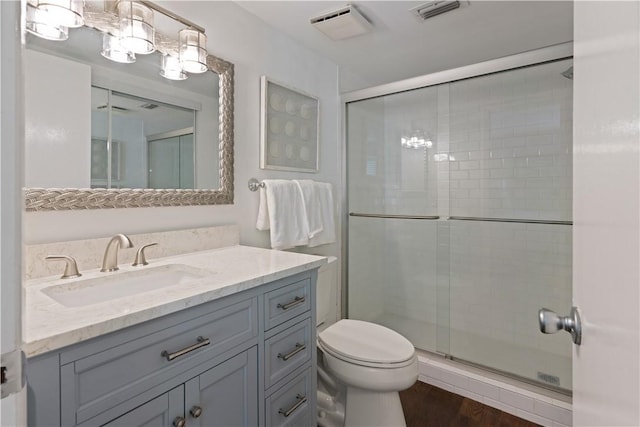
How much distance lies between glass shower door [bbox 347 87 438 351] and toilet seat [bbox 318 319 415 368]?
31.9 inches

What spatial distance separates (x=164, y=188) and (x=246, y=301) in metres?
0.68

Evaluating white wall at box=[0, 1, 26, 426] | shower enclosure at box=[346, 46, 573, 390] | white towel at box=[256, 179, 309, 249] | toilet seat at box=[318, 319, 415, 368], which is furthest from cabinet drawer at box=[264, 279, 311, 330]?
shower enclosure at box=[346, 46, 573, 390]

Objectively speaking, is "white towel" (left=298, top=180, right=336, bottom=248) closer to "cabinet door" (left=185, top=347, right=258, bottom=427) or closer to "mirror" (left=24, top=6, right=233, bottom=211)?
"mirror" (left=24, top=6, right=233, bottom=211)

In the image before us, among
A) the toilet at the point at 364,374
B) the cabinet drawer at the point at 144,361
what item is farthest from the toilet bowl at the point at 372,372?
the cabinet drawer at the point at 144,361

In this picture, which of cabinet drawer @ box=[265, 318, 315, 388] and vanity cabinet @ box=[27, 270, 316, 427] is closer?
vanity cabinet @ box=[27, 270, 316, 427]

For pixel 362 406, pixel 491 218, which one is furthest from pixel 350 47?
pixel 362 406

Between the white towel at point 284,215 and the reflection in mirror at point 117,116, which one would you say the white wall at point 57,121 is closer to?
the reflection in mirror at point 117,116

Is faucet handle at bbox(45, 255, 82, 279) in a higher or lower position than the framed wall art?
lower

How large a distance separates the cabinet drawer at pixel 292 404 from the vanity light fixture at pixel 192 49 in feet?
4.47

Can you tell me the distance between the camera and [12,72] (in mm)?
307

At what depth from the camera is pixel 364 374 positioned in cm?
149

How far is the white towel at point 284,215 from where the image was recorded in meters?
1.82

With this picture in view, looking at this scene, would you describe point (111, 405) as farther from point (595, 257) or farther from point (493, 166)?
point (493, 166)

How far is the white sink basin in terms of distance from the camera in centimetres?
103
